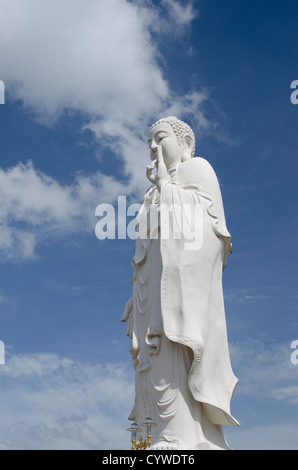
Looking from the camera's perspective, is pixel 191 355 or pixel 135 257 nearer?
pixel 191 355

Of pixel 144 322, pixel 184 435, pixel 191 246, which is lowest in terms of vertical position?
pixel 184 435

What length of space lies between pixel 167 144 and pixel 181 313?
330 cm

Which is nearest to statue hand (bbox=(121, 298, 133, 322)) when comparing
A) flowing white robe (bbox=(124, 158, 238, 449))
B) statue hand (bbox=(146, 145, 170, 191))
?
flowing white robe (bbox=(124, 158, 238, 449))

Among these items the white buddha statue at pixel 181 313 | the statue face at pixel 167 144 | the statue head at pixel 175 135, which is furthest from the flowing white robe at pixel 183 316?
the statue head at pixel 175 135

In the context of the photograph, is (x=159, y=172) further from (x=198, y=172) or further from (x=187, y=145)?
(x=187, y=145)

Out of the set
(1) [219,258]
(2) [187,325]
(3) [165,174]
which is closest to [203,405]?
(2) [187,325]

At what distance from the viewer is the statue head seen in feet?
32.3

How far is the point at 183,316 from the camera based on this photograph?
7.97m

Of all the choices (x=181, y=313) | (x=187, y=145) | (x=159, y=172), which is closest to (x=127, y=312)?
(x=181, y=313)

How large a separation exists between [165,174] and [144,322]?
8.20 feet

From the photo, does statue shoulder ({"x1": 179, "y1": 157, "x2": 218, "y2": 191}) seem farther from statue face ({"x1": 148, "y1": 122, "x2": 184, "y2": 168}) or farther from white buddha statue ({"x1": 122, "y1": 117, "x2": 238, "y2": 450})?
statue face ({"x1": 148, "y1": 122, "x2": 184, "y2": 168})

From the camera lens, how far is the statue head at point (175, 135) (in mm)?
9859
